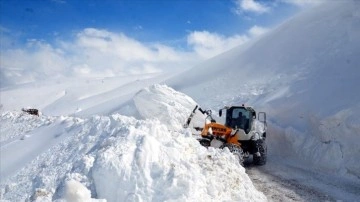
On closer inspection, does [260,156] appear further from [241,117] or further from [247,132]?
[241,117]

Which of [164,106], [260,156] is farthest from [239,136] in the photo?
[164,106]

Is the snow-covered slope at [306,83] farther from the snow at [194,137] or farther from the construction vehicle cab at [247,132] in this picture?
the construction vehicle cab at [247,132]

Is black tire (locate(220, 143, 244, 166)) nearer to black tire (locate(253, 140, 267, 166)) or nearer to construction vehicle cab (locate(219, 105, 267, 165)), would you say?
construction vehicle cab (locate(219, 105, 267, 165))

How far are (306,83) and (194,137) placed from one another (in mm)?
14354

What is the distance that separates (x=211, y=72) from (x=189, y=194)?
129 feet

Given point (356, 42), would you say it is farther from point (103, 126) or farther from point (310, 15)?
point (103, 126)

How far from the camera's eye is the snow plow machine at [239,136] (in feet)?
46.0

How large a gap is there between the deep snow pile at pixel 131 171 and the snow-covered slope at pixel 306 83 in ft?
19.6

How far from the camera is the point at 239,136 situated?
14.6 metres

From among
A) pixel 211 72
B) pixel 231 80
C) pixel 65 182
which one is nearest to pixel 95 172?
pixel 65 182

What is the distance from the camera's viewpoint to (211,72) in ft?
153

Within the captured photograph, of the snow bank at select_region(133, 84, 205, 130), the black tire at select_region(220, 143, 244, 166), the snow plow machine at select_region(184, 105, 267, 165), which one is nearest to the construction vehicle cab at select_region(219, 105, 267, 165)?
the snow plow machine at select_region(184, 105, 267, 165)

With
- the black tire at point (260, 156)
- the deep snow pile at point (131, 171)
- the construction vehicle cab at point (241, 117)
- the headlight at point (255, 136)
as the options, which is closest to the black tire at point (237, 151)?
the black tire at point (260, 156)

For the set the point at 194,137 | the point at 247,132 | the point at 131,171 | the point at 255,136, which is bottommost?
the point at 131,171
